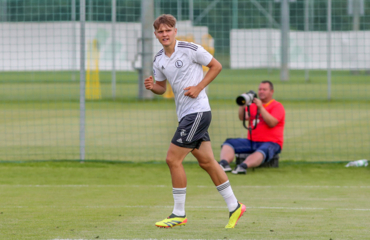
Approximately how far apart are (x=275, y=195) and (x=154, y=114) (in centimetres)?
987

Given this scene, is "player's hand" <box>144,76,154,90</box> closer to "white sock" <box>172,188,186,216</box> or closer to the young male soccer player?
the young male soccer player

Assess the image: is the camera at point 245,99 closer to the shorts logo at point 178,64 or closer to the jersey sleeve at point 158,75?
the jersey sleeve at point 158,75

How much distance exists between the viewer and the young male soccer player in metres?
5.83

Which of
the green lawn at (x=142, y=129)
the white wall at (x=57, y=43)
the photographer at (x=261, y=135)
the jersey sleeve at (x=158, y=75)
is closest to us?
the jersey sleeve at (x=158, y=75)

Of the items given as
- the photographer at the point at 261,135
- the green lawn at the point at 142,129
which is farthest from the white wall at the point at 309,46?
the photographer at the point at 261,135

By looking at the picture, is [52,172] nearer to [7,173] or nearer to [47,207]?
[7,173]

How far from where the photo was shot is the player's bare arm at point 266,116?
9.36m

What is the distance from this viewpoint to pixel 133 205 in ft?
23.3

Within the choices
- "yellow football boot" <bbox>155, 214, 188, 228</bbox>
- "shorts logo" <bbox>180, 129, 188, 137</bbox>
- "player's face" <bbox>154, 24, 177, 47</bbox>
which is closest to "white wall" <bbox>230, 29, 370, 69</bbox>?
"player's face" <bbox>154, 24, 177, 47</bbox>

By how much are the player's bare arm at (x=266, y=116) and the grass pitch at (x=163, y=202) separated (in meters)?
0.74

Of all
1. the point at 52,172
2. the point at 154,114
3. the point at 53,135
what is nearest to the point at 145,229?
the point at 52,172

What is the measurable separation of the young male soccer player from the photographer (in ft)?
11.3

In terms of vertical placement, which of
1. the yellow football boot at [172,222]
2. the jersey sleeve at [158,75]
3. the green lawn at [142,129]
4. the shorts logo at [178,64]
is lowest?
the green lawn at [142,129]

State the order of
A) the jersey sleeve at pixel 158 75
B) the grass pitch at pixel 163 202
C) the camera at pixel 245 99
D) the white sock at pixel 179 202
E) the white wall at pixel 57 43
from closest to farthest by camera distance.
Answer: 1. the grass pitch at pixel 163 202
2. the white sock at pixel 179 202
3. the jersey sleeve at pixel 158 75
4. the camera at pixel 245 99
5. the white wall at pixel 57 43
